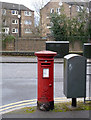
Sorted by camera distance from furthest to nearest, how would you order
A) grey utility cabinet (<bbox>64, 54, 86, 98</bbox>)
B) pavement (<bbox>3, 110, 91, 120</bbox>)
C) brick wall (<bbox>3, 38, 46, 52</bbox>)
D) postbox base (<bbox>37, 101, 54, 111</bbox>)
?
brick wall (<bbox>3, 38, 46, 52</bbox>) → postbox base (<bbox>37, 101, 54, 111</bbox>) → grey utility cabinet (<bbox>64, 54, 86, 98</bbox>) → pavement (<bbox>3, 110, 91, 120</bbox>)

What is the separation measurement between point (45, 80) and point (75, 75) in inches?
27.3

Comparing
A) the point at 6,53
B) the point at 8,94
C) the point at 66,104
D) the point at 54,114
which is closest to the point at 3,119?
the point at 54,114

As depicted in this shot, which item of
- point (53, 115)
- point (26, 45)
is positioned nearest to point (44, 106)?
point (53, 115)

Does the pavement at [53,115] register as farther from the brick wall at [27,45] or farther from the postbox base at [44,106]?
the brick wall at [27,45]

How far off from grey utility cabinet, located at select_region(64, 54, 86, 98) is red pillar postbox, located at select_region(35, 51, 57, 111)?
381mm

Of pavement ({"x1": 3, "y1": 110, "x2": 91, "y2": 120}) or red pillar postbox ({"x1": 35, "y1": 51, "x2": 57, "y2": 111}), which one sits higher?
red pillar postbox ({"x1": 35, "y1": 51, "x2": 57, "y2": 111})

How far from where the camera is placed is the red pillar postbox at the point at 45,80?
5.05m

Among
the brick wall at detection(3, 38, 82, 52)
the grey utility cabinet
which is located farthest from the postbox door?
the brick wall at detection(3, 38, 82, 52)

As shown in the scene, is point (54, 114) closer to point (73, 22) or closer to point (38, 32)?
point (73, 22)

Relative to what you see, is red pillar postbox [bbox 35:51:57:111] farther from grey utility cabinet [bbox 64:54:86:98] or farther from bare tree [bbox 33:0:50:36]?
bare tree [bbox 33:0:50:36]

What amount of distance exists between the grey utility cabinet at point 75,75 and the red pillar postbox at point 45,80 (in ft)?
1.25

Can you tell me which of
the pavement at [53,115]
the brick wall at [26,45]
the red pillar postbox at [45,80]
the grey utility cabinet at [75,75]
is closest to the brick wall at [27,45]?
the brick wall at [26,45]

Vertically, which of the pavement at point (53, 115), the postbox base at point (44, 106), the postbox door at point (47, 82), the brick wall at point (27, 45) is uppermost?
the brick wall at point (27, 45)

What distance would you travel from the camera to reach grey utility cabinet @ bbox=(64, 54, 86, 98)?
498 centimetres
